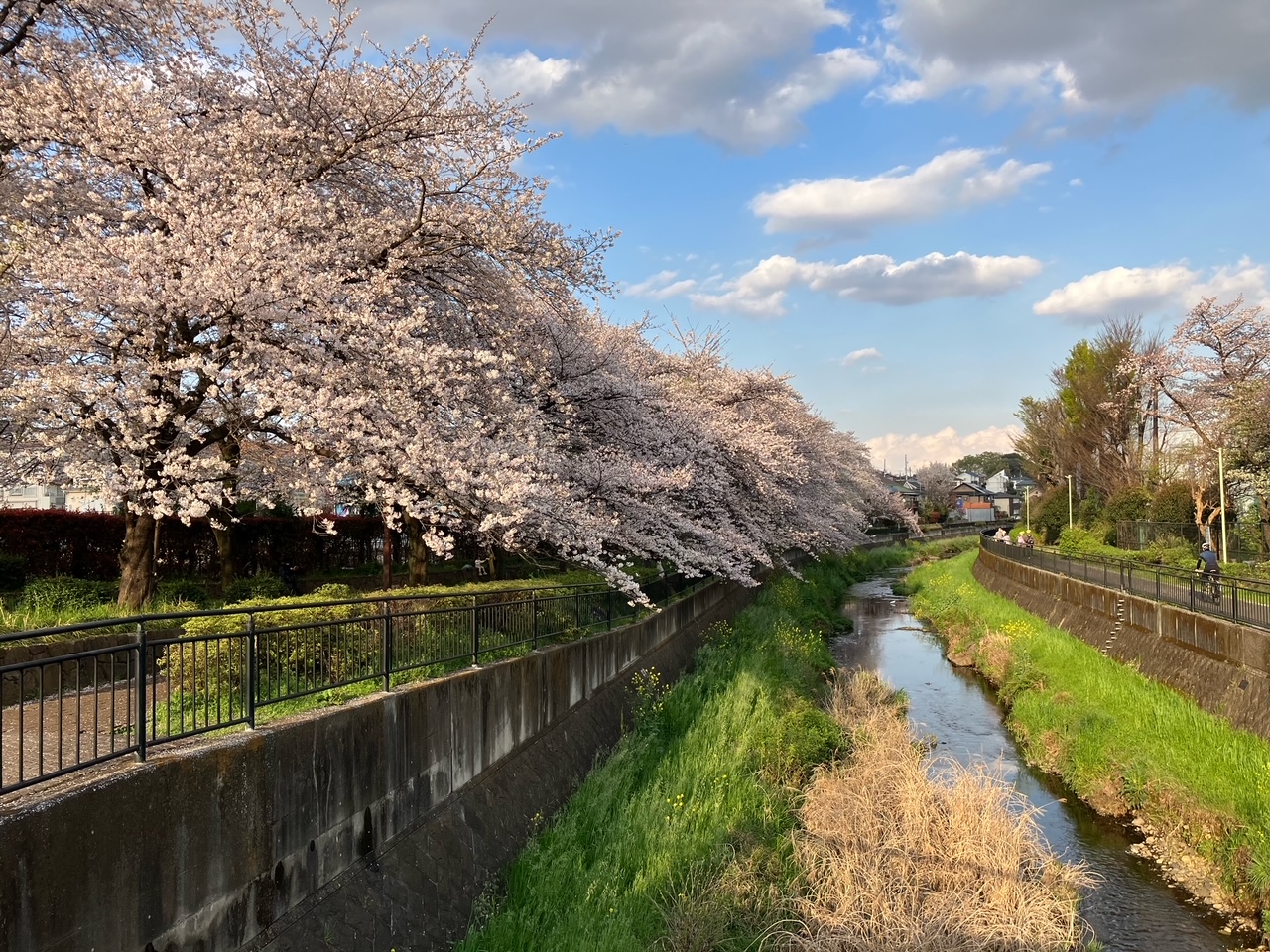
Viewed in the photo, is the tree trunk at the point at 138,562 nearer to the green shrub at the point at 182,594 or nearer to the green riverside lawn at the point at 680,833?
the green shrub at the point at 182,594

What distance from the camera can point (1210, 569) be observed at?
20.0 meters

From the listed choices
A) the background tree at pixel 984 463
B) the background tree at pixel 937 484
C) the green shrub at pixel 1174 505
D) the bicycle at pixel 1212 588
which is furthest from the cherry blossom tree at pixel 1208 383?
the background tree at pixel 984 463

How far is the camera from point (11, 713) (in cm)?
755

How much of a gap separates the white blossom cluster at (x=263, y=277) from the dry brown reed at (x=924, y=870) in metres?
5.08

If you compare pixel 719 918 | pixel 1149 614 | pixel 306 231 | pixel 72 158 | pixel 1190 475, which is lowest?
pixel 719 918

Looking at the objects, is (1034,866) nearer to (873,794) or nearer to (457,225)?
(873,794)

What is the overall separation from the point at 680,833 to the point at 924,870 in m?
2.52

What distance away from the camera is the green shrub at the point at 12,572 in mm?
15469

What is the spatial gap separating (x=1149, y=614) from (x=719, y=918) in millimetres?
13520

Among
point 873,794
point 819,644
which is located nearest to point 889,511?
point 819,644

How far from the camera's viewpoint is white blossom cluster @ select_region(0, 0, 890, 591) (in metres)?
10.4

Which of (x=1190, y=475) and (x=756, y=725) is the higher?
(x=1190, y=475)

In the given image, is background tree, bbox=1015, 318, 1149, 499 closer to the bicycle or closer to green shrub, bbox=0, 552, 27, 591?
the bicycle

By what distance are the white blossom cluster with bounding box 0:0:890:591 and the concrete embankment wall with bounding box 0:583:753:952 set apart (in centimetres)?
320
